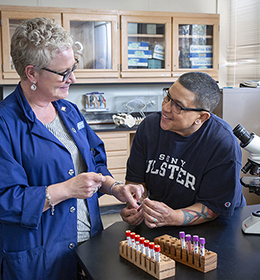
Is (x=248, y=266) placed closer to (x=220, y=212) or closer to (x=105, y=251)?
(x=220, y=212)

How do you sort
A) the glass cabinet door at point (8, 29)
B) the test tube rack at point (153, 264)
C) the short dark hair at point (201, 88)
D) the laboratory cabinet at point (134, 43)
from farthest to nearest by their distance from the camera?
the laboratory cabinet at point (134, 43) < the glass cabinet door at point (8, 29) < the short dark hair at point (201, 88) < the test tube rack at point (153, 264)

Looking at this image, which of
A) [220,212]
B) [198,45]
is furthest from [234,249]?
[198,45]

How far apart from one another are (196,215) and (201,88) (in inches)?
22.6

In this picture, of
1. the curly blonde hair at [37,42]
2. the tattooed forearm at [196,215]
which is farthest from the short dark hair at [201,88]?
the curly blonde hair at [37,42]

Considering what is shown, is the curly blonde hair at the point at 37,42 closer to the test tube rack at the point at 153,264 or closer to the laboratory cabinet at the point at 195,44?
the test tube rack at the point at 153,264

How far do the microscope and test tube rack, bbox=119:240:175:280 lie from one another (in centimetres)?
44

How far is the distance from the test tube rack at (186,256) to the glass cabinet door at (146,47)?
2.99 meters

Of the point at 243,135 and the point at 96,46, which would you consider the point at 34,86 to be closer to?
the point at 243,135

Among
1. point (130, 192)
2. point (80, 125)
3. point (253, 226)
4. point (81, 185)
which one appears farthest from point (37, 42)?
point (253, 226)

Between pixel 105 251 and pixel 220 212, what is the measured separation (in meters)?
0.54

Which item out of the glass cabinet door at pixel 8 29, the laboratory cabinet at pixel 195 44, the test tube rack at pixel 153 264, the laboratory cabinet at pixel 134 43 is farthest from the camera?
the laboratory cabinet at pixel 195 44

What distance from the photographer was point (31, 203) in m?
1.13

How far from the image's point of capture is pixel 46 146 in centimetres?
123

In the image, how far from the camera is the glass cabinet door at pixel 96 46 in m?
3.73
